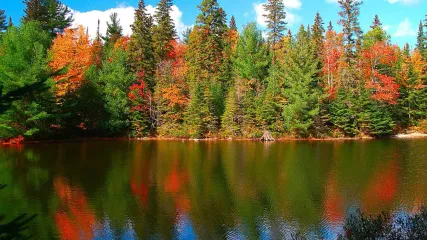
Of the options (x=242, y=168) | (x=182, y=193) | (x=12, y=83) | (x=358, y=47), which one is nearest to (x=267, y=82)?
(x=358, y=47)

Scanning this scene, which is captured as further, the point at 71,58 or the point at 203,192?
the point at 71,58

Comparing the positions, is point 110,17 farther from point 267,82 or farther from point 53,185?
point 53,185

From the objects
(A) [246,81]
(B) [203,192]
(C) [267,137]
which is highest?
(A) [246,81]

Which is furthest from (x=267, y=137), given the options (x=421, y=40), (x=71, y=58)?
(x=421, y=40)

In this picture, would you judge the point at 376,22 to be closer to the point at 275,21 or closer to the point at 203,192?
the point at 275,21

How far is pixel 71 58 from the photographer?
145 feet

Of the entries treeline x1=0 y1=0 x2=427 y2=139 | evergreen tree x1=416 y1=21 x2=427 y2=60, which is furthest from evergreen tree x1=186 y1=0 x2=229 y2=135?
evergreen tree x1=416 y1=21 x2=427 y2=60

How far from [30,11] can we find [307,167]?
4346cm

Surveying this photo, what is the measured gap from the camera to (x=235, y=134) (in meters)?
46.3

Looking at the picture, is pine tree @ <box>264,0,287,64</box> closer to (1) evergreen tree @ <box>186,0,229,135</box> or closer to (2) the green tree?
(1) evergreen tree @ <box>186,0,229,135</box>

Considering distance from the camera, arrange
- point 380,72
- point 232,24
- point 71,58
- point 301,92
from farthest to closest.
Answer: point 232,24
point 380,72
point 301,92
point 71,58

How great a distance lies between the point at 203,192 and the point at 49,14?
149ft

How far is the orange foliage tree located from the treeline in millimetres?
148

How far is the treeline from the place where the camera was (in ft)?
145
